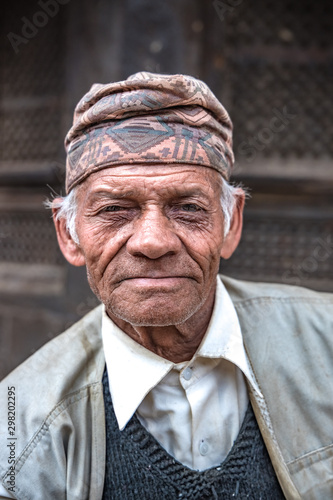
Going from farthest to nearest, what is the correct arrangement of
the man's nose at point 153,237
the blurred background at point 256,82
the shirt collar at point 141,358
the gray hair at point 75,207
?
Answer: the blurred background at point 256,82
the gray hair at point 75,207
the shirt collar at point 141,358
the man's nose at point 153,237

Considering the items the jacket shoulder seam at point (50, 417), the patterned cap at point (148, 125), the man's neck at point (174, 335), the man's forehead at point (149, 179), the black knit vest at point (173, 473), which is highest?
the patterned cap at point (148, 125)

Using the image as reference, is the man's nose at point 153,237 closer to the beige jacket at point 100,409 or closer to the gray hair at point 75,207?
the gray hair at point 75,207

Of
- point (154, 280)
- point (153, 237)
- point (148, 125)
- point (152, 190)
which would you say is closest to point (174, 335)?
point (154, 280)

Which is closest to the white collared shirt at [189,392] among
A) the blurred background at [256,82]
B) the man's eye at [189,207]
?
the man's eye at [189,207]

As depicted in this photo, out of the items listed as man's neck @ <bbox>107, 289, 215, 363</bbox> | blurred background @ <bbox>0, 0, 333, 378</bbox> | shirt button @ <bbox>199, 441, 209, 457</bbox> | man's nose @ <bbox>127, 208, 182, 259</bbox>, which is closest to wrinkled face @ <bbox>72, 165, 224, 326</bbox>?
man's nose @ <bbox>127, 208, 182, 259</bbox>

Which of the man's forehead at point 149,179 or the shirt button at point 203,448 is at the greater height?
the man's forehead at point 149,179

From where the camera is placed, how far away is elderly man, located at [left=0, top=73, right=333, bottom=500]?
1420 millimetres

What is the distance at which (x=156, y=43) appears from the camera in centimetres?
283

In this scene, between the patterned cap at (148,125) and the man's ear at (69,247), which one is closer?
the patterned cap at (148,125)

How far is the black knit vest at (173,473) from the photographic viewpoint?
1408 millimetres

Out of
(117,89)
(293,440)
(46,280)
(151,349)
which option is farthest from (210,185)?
(46,280)

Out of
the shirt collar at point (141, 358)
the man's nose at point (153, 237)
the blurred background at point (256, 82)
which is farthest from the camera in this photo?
the blurred background at point (256, 82)

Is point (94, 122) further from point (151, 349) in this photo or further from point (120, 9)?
point (120, 9)

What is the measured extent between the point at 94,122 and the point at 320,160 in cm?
Answer: 187
